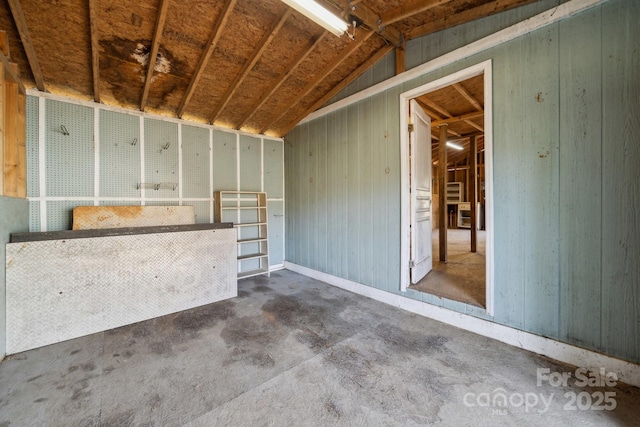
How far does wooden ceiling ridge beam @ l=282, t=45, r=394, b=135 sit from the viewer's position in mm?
3189

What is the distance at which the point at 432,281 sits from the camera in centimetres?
328

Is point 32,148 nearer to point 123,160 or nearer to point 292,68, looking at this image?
point 123,160

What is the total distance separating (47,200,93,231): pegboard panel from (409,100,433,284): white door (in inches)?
171

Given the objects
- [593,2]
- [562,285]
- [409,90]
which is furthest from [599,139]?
[409,90]

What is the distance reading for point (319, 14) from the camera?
7.33ft

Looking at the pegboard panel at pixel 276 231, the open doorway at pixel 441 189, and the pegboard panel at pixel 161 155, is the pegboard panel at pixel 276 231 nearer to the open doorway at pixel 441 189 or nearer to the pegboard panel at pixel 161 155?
the pegboard panel at pixel 161 155

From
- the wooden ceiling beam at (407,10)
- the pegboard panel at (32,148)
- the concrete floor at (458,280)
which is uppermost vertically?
the wooden ceiling beam at (407,10)

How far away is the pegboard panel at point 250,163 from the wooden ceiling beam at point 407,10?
2.98 meters

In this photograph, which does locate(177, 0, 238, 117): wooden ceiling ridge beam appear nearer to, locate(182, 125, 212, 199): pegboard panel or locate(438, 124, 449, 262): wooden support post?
locate(182, 125, 212, 199): pegboard panel

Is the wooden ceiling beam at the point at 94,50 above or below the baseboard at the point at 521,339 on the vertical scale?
above

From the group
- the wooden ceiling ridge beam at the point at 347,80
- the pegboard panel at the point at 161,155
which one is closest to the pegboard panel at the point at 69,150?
the pegboard panel at the point at 161,155

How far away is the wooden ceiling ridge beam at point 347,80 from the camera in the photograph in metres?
3.19

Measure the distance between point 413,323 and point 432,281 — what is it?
2.57ft

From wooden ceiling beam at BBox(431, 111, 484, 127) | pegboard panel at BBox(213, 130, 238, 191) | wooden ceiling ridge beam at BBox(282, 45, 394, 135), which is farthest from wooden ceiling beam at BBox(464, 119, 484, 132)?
pegboard panel at BBox(213, 130, 238, 191)
